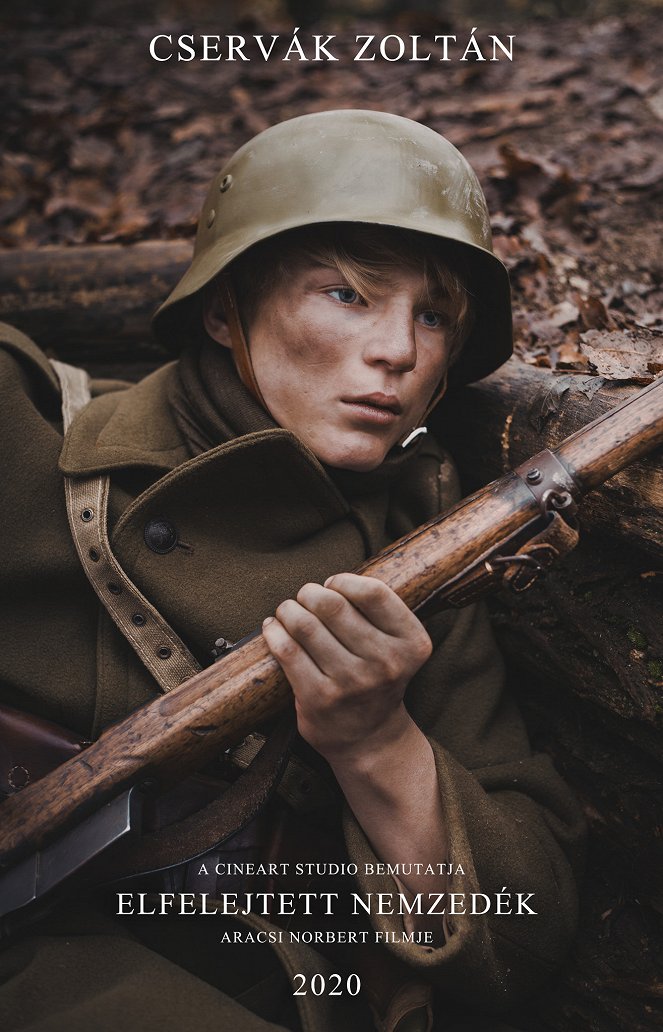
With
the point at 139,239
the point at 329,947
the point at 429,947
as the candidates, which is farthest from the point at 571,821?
the point at 139,239

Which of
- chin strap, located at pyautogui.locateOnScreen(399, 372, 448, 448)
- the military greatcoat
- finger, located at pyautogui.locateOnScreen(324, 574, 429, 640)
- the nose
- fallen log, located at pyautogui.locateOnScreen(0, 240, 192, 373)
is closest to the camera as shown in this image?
finger, located at pyautogui.locateOnScreen(324, 574, 429, 640)

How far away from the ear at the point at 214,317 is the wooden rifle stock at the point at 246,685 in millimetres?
1013

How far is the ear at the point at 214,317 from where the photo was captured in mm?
2561

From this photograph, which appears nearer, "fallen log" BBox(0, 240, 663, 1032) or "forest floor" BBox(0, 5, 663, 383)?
"fallen log" BBox(0, 240, 663, 1032)

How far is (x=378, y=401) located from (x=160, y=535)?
2.42 ft

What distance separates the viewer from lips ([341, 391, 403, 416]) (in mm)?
2223

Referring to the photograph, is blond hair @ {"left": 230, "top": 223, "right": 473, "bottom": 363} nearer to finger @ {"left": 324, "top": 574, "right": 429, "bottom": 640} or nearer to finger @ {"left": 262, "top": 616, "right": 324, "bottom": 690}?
finger @ {"left": 324, "top": 574, "right": 429, "bottom": 640}

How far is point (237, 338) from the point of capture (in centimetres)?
244

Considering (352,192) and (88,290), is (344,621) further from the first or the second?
(88,290)

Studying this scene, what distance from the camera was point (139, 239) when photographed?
13.0 feet

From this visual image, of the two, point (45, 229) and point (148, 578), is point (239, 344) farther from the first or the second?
point (45, 229)

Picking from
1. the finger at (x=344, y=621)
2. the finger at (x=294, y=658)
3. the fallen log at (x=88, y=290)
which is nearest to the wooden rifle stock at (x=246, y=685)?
the finger at (x=294, y=658)

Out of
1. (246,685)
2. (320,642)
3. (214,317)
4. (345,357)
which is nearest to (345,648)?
(320,642)

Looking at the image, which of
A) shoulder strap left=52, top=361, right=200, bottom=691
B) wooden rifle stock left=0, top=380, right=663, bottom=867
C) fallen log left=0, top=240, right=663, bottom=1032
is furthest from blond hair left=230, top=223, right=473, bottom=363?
shoulder strap left=52, top=361, right=200, bottom=691
